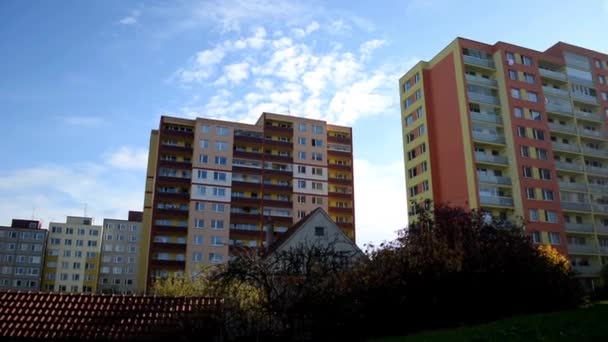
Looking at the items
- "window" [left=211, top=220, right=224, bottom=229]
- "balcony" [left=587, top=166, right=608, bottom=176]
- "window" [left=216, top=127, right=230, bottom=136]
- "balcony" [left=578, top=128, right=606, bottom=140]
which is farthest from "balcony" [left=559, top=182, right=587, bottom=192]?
"window" [left=216, top=127, right=230, bottom=136]

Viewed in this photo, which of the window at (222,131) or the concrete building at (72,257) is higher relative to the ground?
the window at (222,131)

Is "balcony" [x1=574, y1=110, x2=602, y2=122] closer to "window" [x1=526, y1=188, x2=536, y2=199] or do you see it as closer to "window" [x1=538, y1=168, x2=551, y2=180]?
"window" [x1=538, y1=168, x2=551, y2=180]

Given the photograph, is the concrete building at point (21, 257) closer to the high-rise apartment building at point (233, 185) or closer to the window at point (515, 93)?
the high-rise apartment building at point (233, 185)

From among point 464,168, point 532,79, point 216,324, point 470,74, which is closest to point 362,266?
point 216,324

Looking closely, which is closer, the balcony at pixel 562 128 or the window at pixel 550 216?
the window at pixel 550 216

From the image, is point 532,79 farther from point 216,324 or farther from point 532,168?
point 216,324

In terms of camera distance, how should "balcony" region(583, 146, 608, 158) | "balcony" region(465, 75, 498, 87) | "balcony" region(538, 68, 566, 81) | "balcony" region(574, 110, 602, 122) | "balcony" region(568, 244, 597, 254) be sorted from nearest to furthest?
"balcony" region(568, 244, 597, 254)
"balcony" region(465, 75, 498, 87)
"balcony" region(583, 146, 608, 158)
"balcony" region(538, 68, 566, 81)
"balcony" region(574, 110, 602, 122)

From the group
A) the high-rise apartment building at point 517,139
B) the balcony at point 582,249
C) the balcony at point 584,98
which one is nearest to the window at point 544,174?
the high-rise apartment building at point 517,139

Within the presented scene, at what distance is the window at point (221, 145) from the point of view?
252 feet

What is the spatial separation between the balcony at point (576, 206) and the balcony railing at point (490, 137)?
9841 millimetres

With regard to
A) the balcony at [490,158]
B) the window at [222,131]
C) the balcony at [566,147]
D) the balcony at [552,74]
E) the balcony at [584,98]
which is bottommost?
the balcony at [490,158]

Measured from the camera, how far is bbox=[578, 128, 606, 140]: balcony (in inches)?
2441

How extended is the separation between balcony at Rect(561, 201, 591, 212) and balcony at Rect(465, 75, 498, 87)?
15.8m

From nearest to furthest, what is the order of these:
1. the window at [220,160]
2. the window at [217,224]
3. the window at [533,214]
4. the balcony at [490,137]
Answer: the window at [533,214]
the balcony at [490,137]
the window at [217,224]
the window at [220,160]
